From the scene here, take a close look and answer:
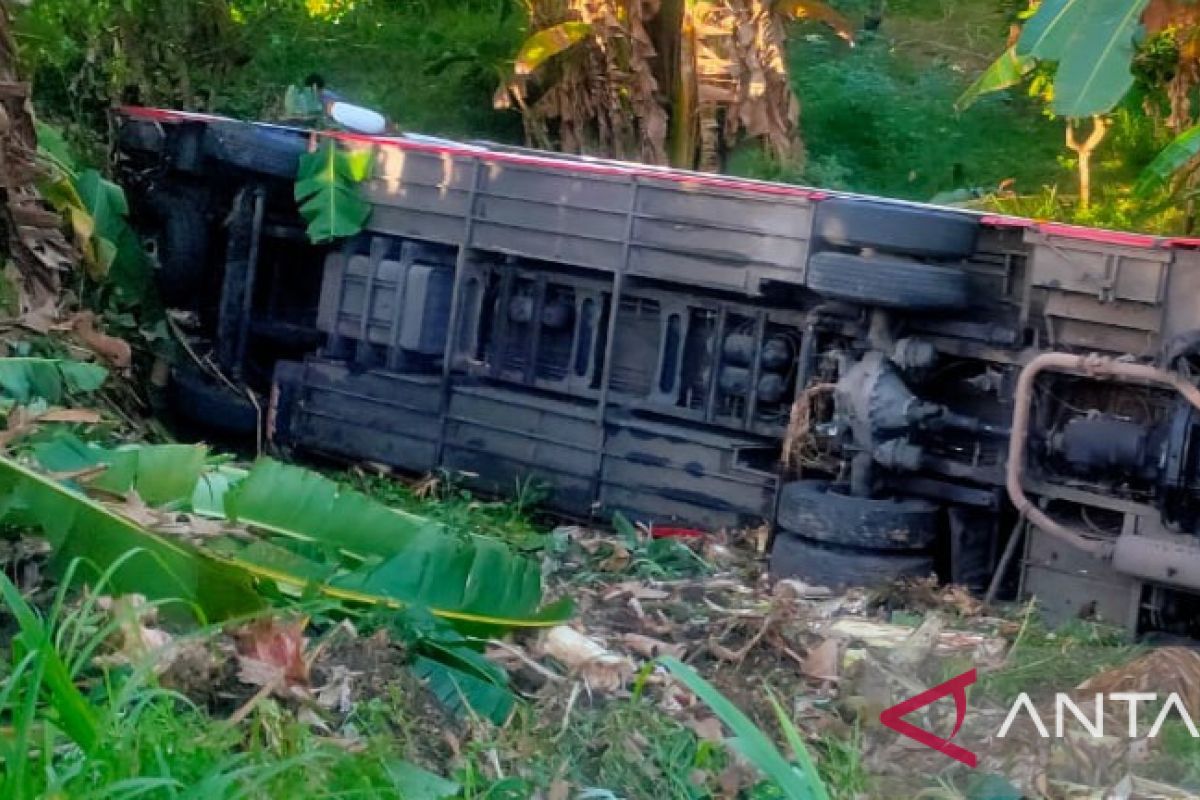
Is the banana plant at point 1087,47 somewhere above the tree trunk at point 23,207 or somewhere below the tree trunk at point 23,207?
above

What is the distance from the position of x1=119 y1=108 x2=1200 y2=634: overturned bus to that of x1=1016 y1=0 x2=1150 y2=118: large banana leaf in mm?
630

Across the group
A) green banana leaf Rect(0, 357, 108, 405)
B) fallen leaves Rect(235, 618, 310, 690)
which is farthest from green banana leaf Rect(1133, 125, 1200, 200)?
fallen leaves Rect(235, 618, 310, 690)

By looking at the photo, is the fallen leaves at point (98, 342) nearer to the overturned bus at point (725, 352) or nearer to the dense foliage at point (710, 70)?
the overturned bus at point (725, 352)

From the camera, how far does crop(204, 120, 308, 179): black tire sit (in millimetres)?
8672

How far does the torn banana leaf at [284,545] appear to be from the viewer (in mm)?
4480

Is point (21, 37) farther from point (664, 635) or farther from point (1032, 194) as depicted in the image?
point (1032, 194)

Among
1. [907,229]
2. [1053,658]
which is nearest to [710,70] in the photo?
[907,229]

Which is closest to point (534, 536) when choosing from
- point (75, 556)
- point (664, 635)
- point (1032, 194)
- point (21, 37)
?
point (664, 635)

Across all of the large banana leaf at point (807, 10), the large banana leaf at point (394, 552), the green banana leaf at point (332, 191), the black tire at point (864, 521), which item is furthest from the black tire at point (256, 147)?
the large banana leaf at point (807, 10)

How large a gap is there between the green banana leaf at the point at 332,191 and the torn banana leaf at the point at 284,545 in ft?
9.92

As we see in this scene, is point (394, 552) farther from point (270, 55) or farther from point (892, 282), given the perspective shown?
point (270, 55)

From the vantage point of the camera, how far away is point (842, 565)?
6.73 meters

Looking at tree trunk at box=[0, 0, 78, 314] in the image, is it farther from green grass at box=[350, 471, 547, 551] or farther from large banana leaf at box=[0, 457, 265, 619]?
large banana leaf at box=[0, 457, 265, 619]

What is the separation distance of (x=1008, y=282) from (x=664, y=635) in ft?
6.84
